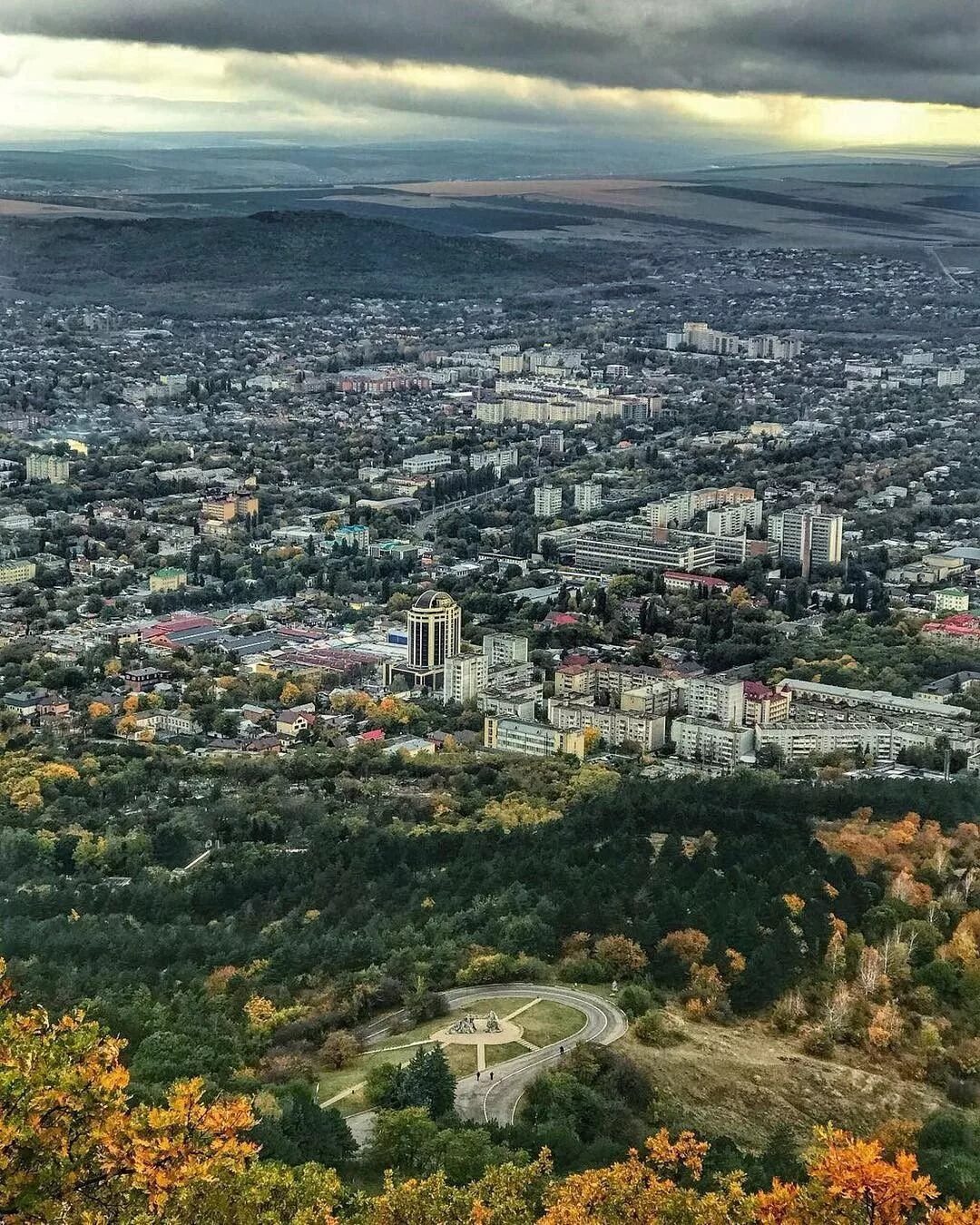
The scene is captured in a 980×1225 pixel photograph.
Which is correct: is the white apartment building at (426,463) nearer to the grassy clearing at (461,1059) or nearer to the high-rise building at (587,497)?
the high-rise building at (587,497)

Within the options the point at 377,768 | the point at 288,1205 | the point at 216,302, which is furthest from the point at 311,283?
the point at 288,1205

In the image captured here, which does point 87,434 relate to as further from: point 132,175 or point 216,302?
point 132,175

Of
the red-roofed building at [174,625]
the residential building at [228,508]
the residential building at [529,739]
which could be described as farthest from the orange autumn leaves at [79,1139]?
the residential building at [228,508]

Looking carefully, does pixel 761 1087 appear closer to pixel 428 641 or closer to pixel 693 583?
pixel 428 641

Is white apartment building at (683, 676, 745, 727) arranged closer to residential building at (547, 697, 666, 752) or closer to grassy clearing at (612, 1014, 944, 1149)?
residential building at (547, 697, 666, 752)

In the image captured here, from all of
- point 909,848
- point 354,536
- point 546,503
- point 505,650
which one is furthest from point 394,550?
point 909,848

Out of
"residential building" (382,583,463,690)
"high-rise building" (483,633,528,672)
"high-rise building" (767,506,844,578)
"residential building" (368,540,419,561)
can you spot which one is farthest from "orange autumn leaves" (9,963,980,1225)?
"residential building" (368,540,419,561)
